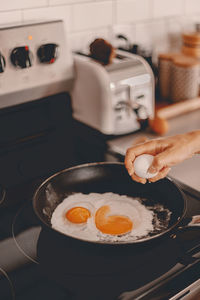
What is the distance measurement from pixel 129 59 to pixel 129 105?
138mm

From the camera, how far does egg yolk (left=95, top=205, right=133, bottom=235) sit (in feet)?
2.32

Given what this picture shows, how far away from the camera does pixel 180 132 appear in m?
1.16

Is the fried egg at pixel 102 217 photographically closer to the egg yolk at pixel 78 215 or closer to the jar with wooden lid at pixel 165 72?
the egg yolk at pixel 78 215

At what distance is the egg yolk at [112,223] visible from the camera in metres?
0.71

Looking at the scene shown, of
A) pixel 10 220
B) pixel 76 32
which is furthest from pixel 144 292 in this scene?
pixel 76 32

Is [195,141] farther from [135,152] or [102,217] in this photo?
[102,217]

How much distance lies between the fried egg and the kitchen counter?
0.54 feet

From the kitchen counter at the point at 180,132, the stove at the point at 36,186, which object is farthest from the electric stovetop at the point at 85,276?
the kitchen counter at the point at 180,132

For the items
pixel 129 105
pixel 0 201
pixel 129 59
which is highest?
pixel 129 59

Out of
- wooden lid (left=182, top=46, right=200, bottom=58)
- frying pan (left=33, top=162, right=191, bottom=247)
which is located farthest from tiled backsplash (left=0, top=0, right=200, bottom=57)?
frying pan (left=33, top=162, right=191, bottom=247)

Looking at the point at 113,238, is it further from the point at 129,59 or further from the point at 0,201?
the point at 129,59

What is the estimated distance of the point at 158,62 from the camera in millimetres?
1371

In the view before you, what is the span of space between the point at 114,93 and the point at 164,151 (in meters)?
0.33

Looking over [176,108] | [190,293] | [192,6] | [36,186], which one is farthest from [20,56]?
[192,6]
